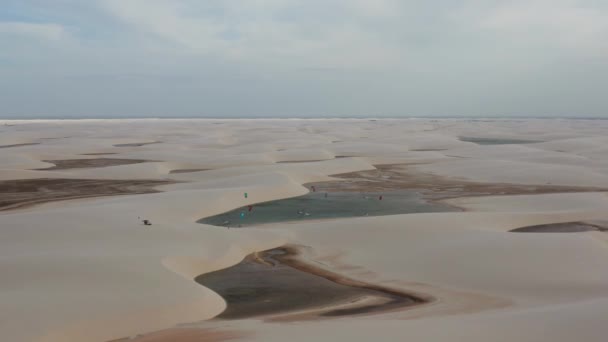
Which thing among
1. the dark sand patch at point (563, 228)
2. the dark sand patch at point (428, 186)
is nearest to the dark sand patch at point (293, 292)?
the dark sand patch at point (563, 228)

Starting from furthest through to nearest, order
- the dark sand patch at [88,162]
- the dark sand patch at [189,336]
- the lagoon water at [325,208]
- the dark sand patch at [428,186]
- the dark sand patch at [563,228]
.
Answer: the dark sand patch at [88,162] → the dark sand patch at [428,186] → the lagoon water at [325,208] → the dark sand patch at [563,228] → the dark sand patch at [189,336]

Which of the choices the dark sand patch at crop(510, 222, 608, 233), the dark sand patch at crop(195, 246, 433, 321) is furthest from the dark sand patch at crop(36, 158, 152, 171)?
the dark sand patch at crop(510, 222, 608, 233)

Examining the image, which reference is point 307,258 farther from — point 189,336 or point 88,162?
point 88,162

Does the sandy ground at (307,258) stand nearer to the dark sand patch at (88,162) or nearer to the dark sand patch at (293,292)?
the dark sand patch at (293,292)

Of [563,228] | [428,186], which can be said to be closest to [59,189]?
[428,186]

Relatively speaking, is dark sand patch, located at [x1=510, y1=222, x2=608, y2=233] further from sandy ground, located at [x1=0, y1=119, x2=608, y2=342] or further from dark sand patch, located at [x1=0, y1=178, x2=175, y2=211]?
dark sand patch, located at [x1=0, y1=178, x2=175, y2=211]
